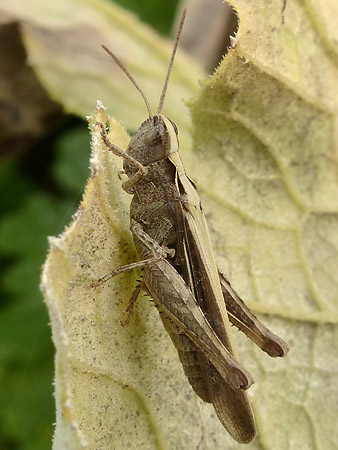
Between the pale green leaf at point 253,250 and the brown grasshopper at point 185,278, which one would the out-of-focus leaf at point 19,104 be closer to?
the pale green leaf at point 253,250

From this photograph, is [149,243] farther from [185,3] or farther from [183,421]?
[185,3]

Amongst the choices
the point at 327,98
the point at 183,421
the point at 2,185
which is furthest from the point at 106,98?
the point at 183,421

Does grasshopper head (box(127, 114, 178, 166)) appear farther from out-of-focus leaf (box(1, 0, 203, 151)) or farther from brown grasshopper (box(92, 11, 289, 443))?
out-of-focus leaf (box(1, 0, 203, 151))

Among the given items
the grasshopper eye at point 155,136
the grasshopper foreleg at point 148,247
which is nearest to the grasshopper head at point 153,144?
the grasshopper eye at point 155,136

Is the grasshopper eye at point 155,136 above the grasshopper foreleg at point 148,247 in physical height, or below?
above

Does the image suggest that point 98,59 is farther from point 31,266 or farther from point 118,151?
point 118,151
